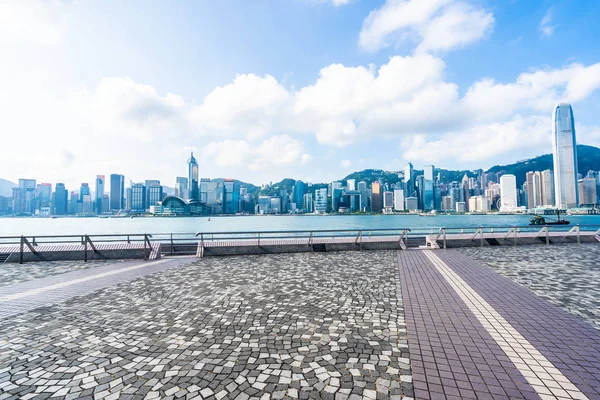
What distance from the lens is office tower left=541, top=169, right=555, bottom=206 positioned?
551 ft

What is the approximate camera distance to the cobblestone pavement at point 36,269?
9812 mm

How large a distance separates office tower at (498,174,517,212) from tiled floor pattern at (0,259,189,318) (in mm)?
217175

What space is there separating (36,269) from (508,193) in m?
225

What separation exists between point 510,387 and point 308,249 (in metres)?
12.7

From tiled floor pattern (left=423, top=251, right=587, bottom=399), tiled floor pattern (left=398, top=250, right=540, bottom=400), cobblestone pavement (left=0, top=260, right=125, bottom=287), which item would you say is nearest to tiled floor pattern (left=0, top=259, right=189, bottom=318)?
cobblestone pavement (left=0, top=260, right=125, bottom=287)

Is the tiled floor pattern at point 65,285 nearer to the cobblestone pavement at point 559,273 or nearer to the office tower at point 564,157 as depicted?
the cobblestone pavement at point 559,273

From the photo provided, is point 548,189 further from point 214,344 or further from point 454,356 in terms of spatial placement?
point 214,344

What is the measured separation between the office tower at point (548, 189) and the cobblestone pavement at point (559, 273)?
672ft

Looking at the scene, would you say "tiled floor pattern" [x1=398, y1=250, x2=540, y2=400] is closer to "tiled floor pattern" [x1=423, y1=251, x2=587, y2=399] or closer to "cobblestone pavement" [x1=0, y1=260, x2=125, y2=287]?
"tiled floor pattern" [x1=423, y1=251, x2=587, y2=399]

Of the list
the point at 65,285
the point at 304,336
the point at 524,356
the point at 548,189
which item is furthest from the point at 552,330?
the point at 548,189

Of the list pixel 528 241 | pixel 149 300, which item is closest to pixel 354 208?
pixel 528 241

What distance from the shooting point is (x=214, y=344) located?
4.59 metres

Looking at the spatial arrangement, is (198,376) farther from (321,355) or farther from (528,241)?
(528,241)

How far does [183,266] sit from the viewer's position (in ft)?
38.5
